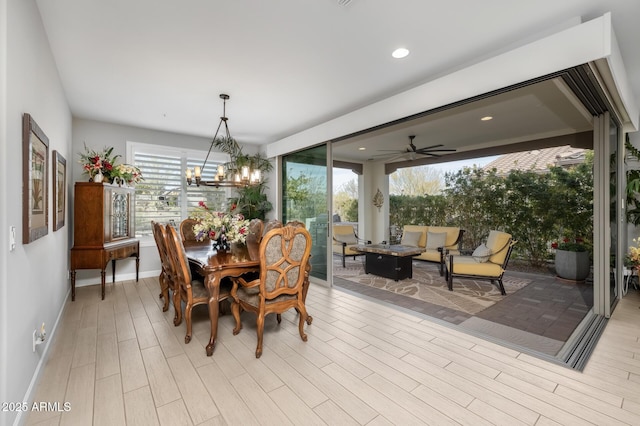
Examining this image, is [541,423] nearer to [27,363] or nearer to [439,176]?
[27,363]

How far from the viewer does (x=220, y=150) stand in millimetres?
5980

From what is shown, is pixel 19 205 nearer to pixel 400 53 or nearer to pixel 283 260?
pixel 283 260

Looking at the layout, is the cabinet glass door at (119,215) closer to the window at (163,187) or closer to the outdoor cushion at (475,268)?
the window at (163,187)

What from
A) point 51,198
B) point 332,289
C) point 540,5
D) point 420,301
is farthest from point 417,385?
point 51,198

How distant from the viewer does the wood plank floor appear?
1.73 meters

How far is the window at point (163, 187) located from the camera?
514cm

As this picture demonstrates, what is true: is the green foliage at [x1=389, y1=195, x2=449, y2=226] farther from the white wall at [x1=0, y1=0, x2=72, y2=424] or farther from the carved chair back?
the white wall at [x1=0, y1=0, x2=72, y2=424]

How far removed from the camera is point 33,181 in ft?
6.46

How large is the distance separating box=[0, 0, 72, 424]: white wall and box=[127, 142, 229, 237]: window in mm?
2715

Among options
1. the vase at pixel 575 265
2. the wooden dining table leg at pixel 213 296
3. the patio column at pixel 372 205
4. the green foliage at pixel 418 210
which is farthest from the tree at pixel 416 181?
the wooden dining table leg at pixel 213 296

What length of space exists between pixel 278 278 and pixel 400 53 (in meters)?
2.38

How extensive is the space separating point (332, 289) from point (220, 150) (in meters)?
3.72

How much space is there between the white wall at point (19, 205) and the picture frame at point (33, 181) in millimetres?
50

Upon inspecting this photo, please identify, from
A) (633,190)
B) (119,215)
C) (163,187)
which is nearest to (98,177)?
(119,215)
